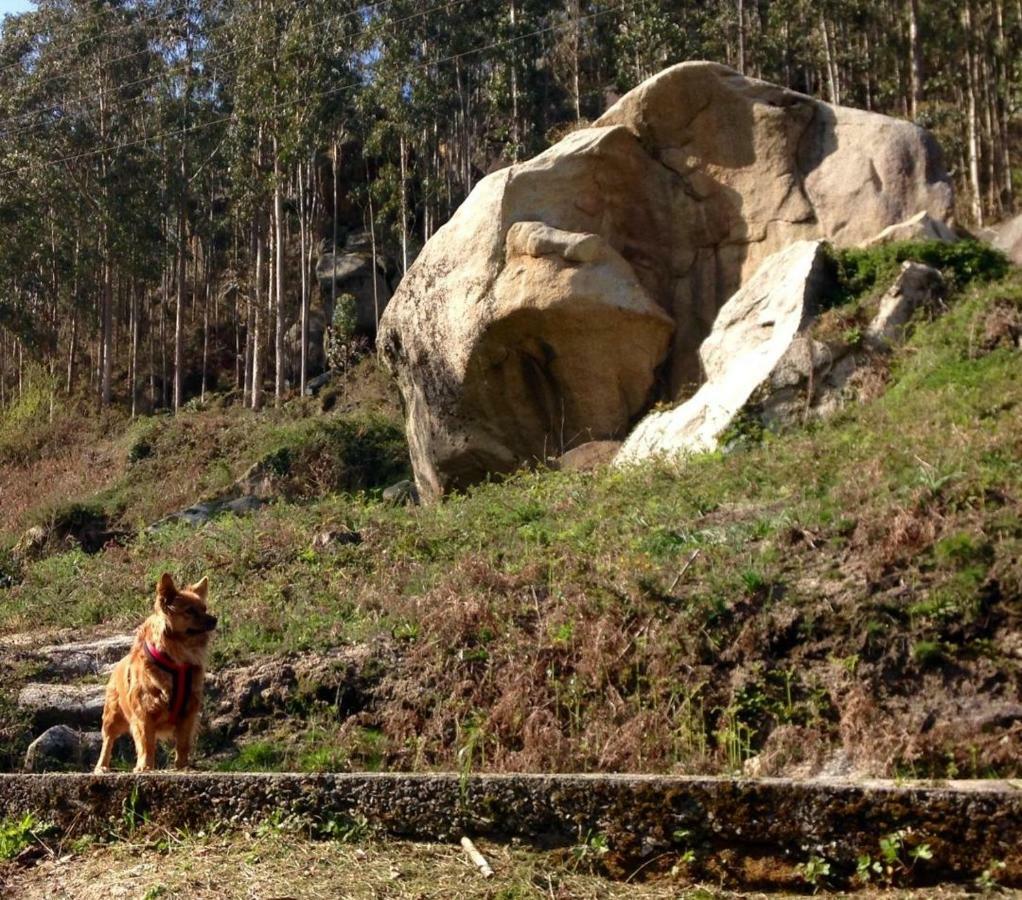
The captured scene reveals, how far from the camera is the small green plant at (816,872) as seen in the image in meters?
5.74

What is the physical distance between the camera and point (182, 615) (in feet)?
28.4

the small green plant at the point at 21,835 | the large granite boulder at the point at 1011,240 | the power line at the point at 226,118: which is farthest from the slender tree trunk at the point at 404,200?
the small green plant at the point at 21,835

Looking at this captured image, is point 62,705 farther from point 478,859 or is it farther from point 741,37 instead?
point 741,37

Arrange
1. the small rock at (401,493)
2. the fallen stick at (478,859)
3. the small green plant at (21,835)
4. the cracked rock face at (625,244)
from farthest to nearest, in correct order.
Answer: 1. the small rock at (401,493)
2. the cracked rock face at (625,244)
3. the small green plant at (21,835)
4. the fallen stick at (478,859)

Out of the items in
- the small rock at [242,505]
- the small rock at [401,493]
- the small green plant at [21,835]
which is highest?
the small rock at [401,493]

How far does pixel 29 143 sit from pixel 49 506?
22.6 m

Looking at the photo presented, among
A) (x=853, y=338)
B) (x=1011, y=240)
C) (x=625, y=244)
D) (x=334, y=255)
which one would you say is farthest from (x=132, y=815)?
(x=334, y=255)

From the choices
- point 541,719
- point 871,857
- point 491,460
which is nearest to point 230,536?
point 491,460

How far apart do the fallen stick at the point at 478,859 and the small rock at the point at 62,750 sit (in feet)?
14.6

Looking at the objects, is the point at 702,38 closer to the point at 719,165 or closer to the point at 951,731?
the point at 719,165

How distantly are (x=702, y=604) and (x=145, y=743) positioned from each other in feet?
12.9

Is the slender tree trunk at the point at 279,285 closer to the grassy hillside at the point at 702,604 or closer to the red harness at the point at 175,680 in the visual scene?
the grassy hillside at the point at 702,604

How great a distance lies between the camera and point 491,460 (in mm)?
18750

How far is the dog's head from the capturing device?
8.59 m
